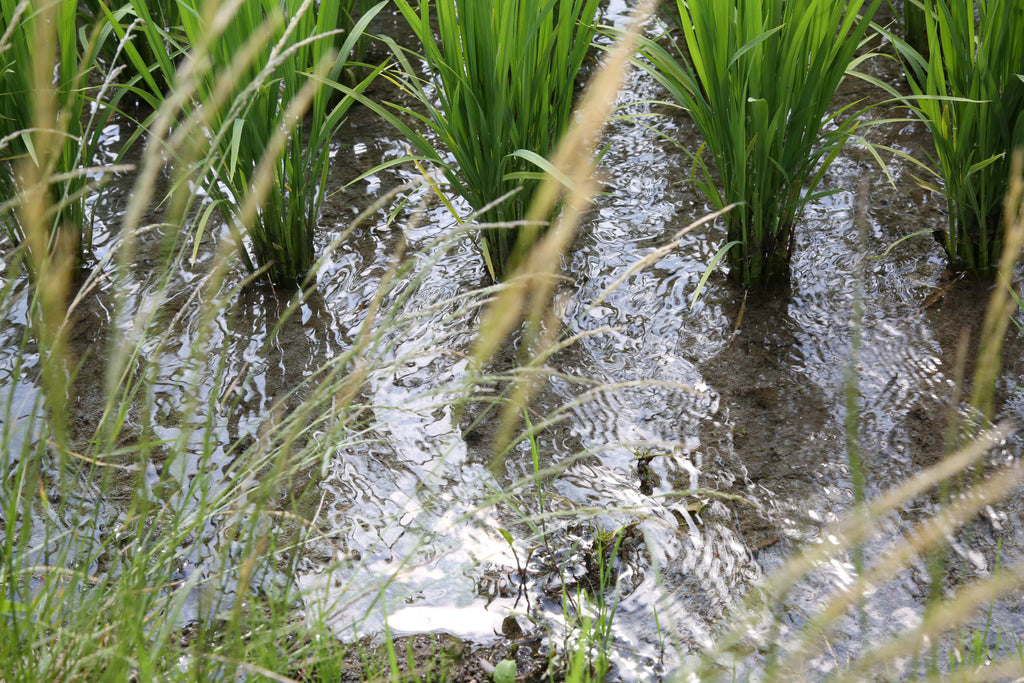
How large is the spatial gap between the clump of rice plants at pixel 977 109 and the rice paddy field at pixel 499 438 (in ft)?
0.19

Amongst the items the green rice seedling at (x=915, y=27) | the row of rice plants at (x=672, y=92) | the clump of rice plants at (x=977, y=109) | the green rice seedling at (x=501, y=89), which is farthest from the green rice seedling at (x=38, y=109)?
the green rice seedling at (x=915, y=27)

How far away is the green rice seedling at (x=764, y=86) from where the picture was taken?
1.70 meters

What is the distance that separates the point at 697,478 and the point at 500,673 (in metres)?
0.53

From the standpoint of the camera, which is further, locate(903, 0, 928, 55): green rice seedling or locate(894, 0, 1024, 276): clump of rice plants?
locate(903, 0, 928, 55): green rice seedling

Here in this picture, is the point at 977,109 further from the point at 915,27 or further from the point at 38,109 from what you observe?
the point at 38,109

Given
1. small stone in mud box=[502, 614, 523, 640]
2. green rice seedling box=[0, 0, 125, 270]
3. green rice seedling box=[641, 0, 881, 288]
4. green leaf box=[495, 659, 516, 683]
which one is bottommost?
small stone in mud box=[502, 614, 523, 640]

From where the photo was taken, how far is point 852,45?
1.74m

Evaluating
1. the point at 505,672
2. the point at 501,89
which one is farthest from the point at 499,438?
the point at 501,89

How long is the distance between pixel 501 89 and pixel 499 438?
27.3 inches

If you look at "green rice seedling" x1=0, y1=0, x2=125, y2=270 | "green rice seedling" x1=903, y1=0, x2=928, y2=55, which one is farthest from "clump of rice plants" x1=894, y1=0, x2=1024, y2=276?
"green rice seedling" x1=0, y1=0, x2=125, y2=270

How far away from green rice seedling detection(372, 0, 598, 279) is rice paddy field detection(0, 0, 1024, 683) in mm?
44

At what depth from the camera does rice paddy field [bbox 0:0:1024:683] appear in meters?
1.01

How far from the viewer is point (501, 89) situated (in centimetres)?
177

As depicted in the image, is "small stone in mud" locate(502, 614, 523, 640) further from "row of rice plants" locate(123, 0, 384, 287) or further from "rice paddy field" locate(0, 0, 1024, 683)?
"row of rice plants" locate(123, 0, 384, 287)
